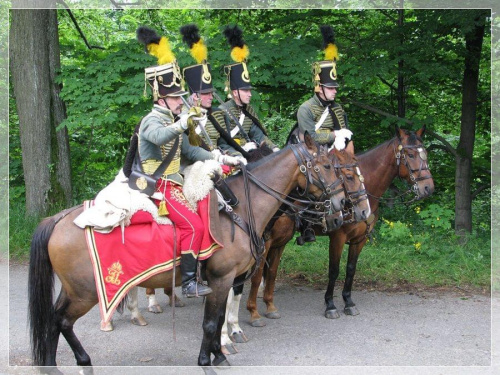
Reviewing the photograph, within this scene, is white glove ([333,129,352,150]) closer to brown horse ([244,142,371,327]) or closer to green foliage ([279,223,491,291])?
brown horse ([244,142,371,327])

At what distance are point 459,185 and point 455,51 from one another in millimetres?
2533

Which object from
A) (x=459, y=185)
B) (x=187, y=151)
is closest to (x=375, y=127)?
(x=459, y=185)

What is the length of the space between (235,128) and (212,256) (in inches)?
96.2

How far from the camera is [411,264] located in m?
8.90

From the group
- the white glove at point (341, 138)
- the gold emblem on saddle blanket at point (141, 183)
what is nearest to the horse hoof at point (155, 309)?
the gold emblem on saddle blanket at point (141, 183)

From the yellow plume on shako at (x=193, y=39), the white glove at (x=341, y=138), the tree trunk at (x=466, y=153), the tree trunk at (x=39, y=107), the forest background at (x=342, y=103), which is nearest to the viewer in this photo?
the yellow plume on shako at (x=193, y=39)

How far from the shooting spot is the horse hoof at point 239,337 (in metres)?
6.41

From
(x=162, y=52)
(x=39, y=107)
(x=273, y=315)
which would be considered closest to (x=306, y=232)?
(x=273, y=315)

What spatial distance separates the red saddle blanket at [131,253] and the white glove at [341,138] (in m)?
2.26

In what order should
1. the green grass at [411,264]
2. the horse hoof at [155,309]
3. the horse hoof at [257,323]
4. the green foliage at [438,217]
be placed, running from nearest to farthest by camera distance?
the horse hoof at [257,323] < the horse hoof at [155,309] < the green grass at [411,264] < the green foliage at [438,217]

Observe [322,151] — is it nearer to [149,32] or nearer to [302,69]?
[149,32]

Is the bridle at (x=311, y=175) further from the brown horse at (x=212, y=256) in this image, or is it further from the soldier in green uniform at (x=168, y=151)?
the soldier in green uniform at (x=168, y=151)

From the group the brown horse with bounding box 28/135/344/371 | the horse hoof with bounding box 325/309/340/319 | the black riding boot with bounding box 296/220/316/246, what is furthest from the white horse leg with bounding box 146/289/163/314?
the horse hoof with bounding box 325/309/340/319

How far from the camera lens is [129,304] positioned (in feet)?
22.8
